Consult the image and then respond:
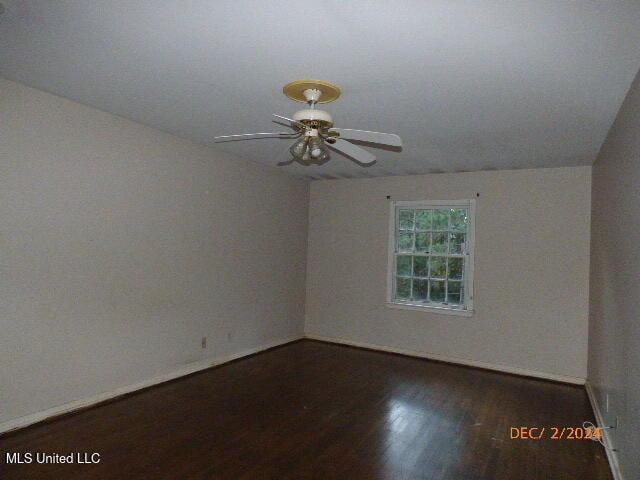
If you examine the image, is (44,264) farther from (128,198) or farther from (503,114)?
(503,114)

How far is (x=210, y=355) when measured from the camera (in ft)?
14.4

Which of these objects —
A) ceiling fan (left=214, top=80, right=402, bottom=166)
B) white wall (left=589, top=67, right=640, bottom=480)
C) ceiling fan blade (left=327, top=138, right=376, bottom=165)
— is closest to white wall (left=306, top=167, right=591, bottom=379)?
white wall (left=589, top=67, right=640, bottom=480)

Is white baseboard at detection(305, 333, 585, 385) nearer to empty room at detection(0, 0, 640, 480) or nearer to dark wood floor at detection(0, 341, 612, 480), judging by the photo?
empty room at detection(0, 0, 640, 480)

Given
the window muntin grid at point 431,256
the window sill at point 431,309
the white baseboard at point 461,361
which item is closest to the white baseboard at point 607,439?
the white baseboard at point 461,361

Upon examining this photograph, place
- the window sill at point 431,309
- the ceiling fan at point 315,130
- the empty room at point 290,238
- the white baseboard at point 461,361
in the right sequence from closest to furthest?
the empty room at point 290,238 < the ceiling fan at point 315,130 < the white baseboard at point 461,361 < the window sill at point 431,309

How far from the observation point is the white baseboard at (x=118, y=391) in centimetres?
278

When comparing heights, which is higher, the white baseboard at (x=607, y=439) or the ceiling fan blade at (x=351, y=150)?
the ceiling fan blade at (x=351, y=150)

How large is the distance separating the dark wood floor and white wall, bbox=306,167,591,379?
514 mm

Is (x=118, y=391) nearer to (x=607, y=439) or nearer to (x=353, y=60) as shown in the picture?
(x=353, y=60)

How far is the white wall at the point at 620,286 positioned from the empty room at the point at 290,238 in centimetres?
3

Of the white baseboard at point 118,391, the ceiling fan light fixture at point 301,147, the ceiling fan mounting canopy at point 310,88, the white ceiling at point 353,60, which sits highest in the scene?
the white ceiling at point 353,60

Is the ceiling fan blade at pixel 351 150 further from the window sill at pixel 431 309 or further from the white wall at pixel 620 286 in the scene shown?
the window sill at pixel 431 309

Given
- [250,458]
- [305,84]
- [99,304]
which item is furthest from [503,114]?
[99,304]

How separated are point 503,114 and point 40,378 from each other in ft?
12.5
